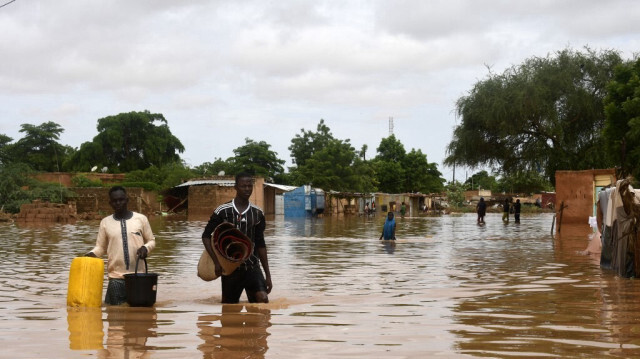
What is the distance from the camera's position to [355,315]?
7.90 m

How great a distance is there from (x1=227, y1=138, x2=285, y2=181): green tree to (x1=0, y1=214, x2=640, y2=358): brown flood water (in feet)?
226

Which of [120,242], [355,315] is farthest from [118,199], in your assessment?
[355,315]

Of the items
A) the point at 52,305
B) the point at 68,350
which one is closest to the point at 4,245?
the point at 52,305

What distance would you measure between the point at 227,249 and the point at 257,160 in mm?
78101

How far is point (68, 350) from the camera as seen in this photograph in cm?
586

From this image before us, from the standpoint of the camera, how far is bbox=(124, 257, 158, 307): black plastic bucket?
7.80 metres

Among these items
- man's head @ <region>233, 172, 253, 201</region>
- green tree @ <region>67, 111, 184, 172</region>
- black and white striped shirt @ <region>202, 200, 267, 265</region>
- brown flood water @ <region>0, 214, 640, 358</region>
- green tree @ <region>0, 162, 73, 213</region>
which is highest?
green tree @ <region>67, 111, 184, 172</region>

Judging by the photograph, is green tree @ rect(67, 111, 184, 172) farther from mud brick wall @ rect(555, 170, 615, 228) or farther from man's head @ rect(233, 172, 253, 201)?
man's head @ rect(233, 172, 253, 201)

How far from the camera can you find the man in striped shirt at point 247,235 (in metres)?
7.91

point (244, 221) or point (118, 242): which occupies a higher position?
point (244, 221)

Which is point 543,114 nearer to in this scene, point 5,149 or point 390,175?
point 390,175

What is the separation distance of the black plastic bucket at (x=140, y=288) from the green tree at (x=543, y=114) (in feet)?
96.1

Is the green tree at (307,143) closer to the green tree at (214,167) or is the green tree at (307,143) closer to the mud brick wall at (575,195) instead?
the green tree at (214,167)

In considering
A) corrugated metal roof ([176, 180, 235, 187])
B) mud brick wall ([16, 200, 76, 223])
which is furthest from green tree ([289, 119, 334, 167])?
mud brick wall ([16, 200, 76, 223])
